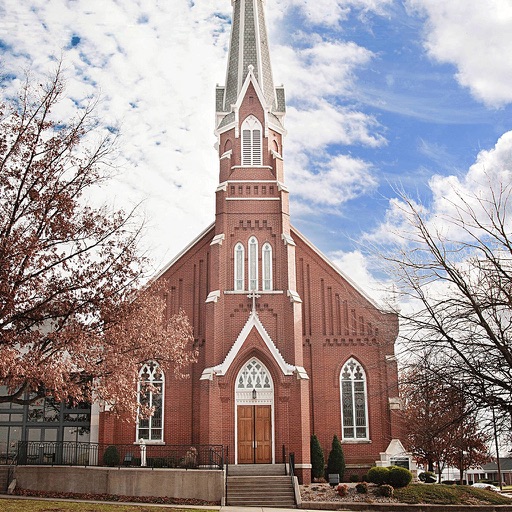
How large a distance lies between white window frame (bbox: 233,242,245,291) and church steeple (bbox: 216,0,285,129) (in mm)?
7398

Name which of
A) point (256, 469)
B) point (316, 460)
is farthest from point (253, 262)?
point (256, 469)

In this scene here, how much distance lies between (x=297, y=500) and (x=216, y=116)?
20958 millimetres

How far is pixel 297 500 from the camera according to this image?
22781mm

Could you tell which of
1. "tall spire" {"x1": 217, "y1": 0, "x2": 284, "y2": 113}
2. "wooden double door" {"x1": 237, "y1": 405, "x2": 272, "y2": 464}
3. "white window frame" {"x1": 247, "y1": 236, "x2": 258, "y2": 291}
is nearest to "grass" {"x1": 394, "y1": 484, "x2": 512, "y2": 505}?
"wooden double door" {"x1": 237, "y1": 405, "x2": 272, "y2": 464}

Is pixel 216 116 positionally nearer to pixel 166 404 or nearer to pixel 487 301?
pixel 166 404

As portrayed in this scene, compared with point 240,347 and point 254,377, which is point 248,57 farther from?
point 254,377

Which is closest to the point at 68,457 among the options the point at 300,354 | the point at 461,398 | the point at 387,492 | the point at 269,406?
the point at 269,406

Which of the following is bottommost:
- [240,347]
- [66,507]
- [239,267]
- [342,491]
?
[342,491]

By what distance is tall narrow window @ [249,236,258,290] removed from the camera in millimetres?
30219

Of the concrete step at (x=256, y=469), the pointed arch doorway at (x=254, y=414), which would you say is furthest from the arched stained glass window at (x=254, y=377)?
the concrete step at (x=256, y=469)

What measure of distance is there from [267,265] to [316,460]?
29.1 feet

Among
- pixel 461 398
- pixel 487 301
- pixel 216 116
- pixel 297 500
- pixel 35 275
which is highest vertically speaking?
pixel 216 116

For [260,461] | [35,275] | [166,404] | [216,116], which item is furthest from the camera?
[216,116]

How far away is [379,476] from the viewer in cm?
2416
